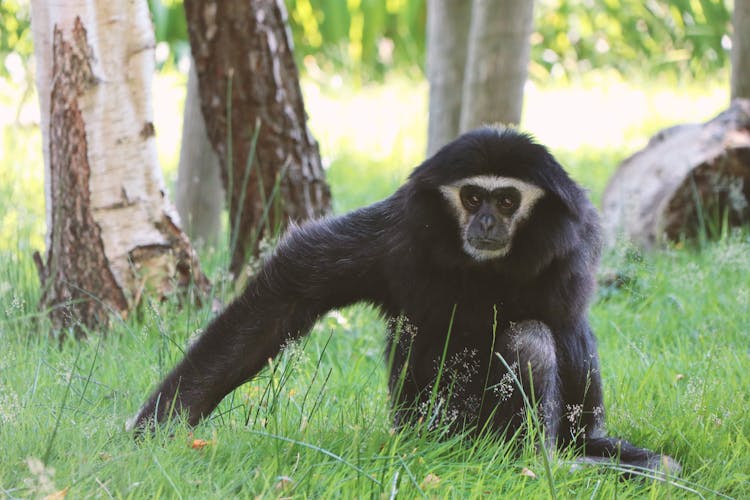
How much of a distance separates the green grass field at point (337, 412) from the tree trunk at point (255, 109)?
588 millimetres

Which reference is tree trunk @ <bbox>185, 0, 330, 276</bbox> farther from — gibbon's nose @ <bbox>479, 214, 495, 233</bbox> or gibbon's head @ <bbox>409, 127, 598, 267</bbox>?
gibbon's nose @ <bbox>479, 214, 495, 233</bbox>

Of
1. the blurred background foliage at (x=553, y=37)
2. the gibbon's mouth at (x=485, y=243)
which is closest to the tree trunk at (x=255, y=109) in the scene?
the gibbon's mouth at (x=485, y=243)

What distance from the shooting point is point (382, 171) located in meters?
9.34

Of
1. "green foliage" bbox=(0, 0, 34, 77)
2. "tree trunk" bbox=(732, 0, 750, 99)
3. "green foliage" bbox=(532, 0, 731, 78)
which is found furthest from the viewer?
"green foliage" bbox=(532, 0, 731, 78)

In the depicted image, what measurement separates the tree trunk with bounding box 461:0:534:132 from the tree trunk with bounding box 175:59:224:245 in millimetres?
1836

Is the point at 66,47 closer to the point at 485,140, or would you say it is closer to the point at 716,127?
the point at 485,140

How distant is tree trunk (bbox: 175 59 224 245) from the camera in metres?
6.62

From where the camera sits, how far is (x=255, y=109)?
591cm

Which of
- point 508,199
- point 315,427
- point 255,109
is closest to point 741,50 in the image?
point 255,109

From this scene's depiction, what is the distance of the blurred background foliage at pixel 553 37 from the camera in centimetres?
1221

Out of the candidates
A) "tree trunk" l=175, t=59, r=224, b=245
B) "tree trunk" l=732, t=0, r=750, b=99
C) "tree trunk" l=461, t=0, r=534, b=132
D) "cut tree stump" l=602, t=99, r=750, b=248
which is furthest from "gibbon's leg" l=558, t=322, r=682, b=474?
"tree trunk" l=732, t=0, r=750, b=99

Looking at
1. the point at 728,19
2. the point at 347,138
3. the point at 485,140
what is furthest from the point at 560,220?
the point at 728,19

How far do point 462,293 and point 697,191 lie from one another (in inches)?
141

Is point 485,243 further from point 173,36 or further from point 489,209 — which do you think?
point 173,36
